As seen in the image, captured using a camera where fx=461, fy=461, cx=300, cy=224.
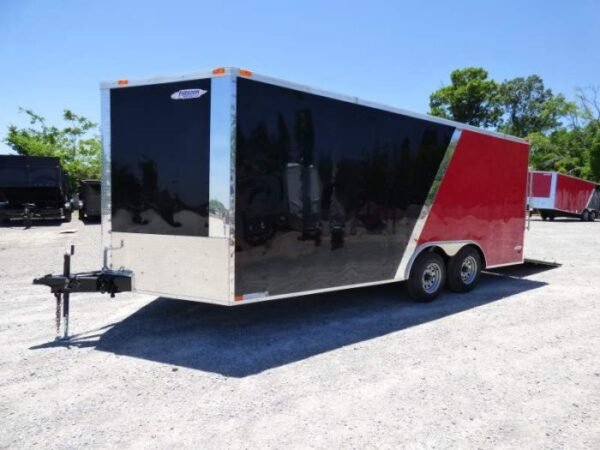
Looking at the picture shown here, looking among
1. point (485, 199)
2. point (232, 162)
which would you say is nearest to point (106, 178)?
point (232, 162)

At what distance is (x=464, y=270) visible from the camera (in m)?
8.04

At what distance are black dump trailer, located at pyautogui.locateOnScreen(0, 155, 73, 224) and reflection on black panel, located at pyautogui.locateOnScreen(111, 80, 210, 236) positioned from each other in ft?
57.7

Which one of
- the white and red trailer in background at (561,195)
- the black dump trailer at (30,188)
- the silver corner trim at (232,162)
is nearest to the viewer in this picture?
the silver corner trim at (232,162)

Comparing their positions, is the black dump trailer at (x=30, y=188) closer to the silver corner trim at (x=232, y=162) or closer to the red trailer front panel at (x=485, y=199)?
the silver corner trim at (x=232, y=162)

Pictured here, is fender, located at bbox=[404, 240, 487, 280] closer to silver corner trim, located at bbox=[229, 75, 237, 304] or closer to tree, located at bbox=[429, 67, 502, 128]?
silver corner trim, located at bbox=[229, 75, 237, 304]

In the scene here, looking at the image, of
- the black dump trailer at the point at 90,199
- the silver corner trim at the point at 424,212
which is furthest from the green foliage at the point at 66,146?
the silver corner trim at the point at 424,212

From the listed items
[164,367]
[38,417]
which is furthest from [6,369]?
[164,367]

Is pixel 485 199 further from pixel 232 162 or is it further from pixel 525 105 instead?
pixel 525 105

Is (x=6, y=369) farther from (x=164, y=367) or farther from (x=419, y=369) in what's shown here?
(x=419, y=369)

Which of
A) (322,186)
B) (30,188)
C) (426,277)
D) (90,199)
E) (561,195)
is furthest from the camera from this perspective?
(561,195)

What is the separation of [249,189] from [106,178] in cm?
186

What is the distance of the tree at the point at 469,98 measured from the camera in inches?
1975

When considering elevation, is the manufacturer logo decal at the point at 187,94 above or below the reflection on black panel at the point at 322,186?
above

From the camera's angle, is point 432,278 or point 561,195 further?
point 561,195
